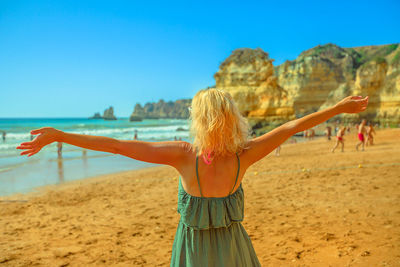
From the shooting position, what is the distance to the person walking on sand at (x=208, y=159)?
1.62 metres

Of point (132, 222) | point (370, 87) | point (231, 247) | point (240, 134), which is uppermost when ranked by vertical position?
point (370, 87)

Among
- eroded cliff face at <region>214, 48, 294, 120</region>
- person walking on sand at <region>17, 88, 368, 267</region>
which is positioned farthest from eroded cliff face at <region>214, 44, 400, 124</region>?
person walking on sand at <region>17, 88, 368, 267</region>

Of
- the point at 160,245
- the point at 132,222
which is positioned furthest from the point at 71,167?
the point at 160,245

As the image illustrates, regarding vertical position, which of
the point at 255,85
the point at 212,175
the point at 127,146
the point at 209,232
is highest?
the point at 255,85

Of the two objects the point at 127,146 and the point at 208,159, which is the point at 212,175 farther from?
the point at 127,146

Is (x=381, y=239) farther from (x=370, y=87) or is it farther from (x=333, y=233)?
(x=370, y=87)

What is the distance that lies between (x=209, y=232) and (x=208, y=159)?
0.47 m

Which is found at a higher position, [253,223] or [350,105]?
[350,105]

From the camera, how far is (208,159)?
1.66 m

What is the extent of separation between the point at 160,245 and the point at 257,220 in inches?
72.0

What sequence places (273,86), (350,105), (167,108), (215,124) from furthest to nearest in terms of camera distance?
(167,108), (273,86), (350,105), (215,124)

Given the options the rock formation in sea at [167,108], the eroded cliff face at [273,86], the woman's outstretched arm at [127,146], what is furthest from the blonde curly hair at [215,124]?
the rock formation in sea at [167,108]

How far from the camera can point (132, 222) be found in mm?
5438

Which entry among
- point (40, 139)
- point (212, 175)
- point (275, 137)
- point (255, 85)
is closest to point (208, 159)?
point (212, 175)
